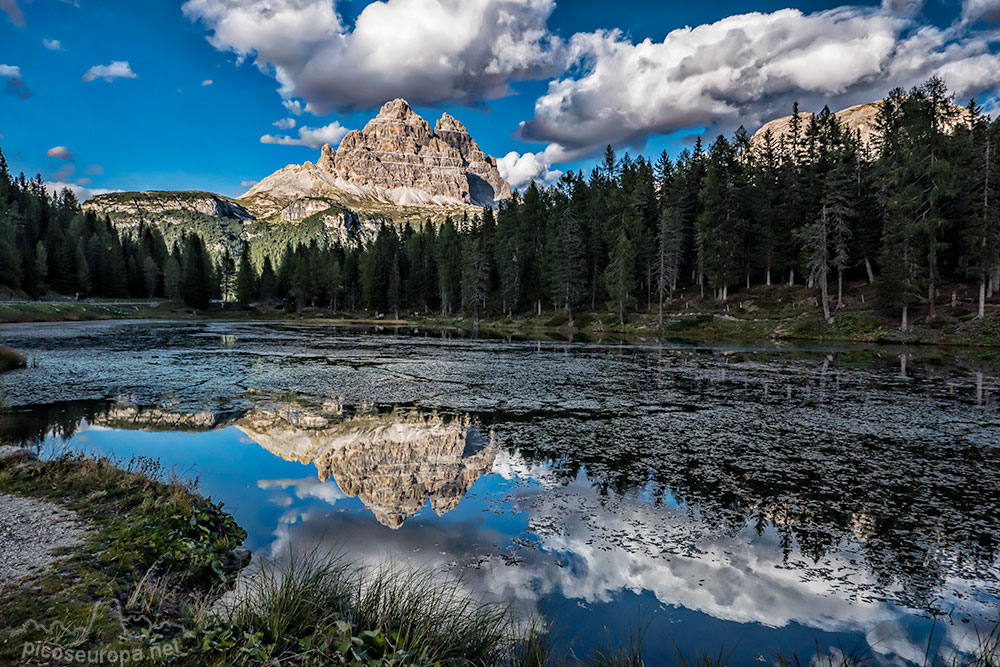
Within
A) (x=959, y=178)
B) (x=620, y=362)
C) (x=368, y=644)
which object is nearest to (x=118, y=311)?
(x=620, y=362)

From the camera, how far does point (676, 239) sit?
7300 centimetres

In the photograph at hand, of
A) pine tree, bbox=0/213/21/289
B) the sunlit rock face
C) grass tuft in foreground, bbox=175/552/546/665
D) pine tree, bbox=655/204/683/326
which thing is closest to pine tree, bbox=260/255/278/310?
pine tree, bbox=0/213/21/289

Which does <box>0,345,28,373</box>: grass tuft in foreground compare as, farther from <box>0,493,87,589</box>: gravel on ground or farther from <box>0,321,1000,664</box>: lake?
<box>0,493,87,589</box>: gravel on ground

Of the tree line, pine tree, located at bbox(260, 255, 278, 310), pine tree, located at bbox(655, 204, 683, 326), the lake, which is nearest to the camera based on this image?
the lake

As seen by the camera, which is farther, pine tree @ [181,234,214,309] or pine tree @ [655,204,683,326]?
pine tree @ [181,234,214,309]

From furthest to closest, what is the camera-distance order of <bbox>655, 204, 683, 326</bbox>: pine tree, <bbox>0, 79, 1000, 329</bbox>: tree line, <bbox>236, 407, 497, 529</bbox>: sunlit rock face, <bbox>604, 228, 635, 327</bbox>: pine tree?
<bbox>655, 204, 683, 326</bbox>: pine tree
<bbox>604, 228, 635, 327</bbox>: pine tree
<bbox>0, 79, 1000, 329</bbox>: tree line
<bbox>236, 407, 497, 529</bbox>: sunlit rock face

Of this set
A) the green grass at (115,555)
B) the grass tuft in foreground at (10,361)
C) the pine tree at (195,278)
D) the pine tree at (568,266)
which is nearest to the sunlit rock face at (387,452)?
the green grass at (115,555)

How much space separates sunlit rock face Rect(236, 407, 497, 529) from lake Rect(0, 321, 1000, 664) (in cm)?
8

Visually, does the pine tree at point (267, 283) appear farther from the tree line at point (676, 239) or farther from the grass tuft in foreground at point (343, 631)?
the grass tuft in foreground at point (343, 631)

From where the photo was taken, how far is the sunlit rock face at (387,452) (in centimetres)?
1068

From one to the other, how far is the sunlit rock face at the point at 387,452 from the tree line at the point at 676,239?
5370 cm

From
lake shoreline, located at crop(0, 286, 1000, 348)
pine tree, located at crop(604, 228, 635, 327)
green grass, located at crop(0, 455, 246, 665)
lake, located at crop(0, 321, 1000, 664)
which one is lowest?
lake, located at crop(0, 321, 1000, 664)

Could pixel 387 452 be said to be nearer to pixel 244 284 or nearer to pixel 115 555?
pixel 115 555

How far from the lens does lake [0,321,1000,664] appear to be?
6.69 m
